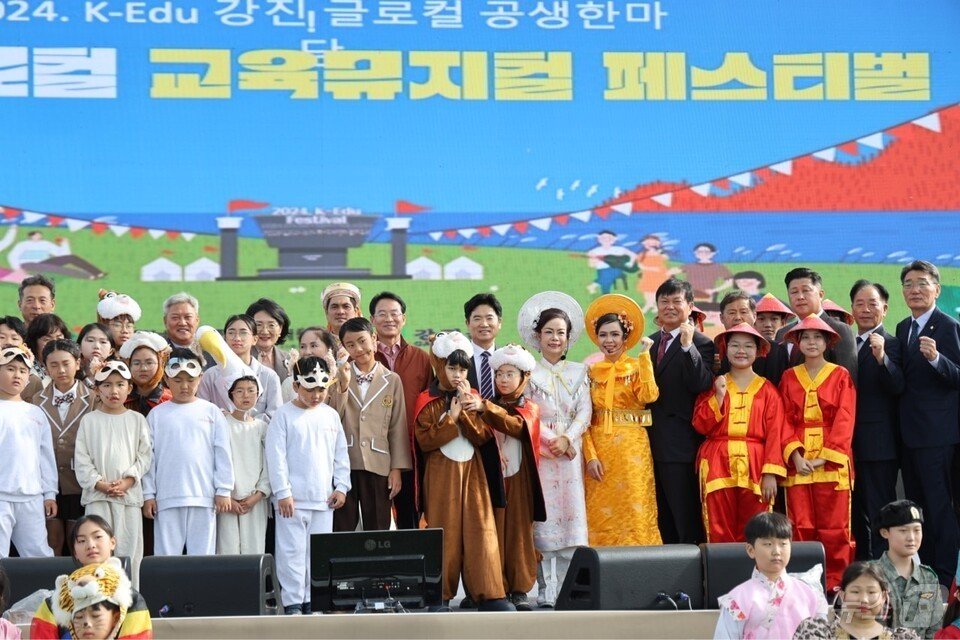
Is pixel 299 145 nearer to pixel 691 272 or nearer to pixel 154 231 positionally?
pixel 154 231

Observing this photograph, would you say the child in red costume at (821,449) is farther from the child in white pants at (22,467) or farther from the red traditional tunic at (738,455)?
the child in white pants at (22,467)

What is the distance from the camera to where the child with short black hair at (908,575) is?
4387mm

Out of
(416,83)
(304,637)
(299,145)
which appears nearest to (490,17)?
(416,83)

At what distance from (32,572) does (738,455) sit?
266cm

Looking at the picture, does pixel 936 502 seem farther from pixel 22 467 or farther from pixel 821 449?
pixel 22 467

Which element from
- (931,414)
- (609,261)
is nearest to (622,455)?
(931,414)

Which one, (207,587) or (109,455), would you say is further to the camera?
(109,455)

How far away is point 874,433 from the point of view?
553cm

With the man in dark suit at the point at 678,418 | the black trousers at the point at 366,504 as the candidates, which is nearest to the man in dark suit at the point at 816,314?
the man in dark suit at the point at 678,418

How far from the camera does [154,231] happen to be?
24.6ft

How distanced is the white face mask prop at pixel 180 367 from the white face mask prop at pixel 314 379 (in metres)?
0.40

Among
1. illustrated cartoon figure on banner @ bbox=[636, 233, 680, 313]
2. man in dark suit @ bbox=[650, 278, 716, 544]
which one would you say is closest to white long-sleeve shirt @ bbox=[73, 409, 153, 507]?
man in dark suit @ bbox=[650, 278, 716, 544]

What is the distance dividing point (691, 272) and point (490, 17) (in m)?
1.85

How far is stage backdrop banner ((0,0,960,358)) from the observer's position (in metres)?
7.51
